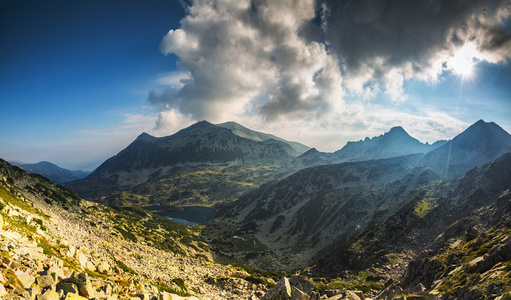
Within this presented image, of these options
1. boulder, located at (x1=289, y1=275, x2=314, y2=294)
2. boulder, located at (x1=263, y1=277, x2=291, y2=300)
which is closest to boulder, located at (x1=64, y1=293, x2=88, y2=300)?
boulder, located at (x1=263, y1=277, x2=291, y2=300)

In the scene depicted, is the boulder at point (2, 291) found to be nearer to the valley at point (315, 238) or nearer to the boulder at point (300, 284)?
the valley at point (315, 238)

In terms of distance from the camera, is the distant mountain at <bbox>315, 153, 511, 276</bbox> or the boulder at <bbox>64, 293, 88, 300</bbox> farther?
the distant mountain at <bbox>315, 153, 511, 276</bbox>

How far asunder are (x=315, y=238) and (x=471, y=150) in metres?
145

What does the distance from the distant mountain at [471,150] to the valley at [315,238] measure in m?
1.02

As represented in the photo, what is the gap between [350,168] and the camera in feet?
621

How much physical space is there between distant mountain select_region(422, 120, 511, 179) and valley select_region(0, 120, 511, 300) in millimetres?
1022

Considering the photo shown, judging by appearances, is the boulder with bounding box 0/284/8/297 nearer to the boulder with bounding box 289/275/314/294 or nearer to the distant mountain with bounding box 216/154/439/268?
the boulder with bounding box 289/275/314/294

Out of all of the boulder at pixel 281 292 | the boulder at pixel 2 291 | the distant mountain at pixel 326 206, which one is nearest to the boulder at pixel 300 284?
the boulder at pixel 281 292

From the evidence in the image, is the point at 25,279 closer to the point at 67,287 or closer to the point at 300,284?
the point at 67,287

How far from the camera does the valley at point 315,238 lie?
906 inches

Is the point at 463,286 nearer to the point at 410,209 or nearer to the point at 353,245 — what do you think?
the point at 353,245

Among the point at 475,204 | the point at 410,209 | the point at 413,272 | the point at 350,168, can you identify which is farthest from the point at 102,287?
the point at 350,168

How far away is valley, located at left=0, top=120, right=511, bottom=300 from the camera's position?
75.5 feet

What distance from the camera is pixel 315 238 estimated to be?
113m
